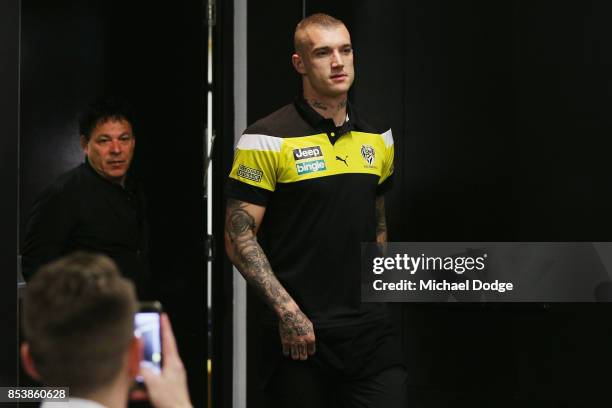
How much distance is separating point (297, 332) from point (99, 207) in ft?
2.81

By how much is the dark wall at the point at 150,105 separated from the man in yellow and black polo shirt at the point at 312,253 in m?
0.70

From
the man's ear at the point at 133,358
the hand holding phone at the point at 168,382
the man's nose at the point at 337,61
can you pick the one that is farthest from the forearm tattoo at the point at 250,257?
the man's ear at the point at 133,358

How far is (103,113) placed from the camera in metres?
3.52

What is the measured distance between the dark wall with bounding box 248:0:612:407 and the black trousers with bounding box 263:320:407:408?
1.03 metres

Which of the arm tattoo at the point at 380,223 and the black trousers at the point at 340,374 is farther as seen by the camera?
the arm tattoo at the point at 380,223

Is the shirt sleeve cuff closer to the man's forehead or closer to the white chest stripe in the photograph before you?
the white chest stripe

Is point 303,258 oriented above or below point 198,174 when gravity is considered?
below

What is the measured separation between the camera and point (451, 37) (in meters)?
4.04

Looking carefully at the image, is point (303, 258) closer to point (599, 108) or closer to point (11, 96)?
point (11, 96)

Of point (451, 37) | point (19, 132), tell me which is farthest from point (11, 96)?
point (451, 37)

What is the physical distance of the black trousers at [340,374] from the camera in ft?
9.89

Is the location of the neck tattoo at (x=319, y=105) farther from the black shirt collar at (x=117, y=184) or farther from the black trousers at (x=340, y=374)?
the black shirt collar at (x=117, y=184)

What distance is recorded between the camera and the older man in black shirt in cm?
321

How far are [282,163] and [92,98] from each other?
858 millimetres
